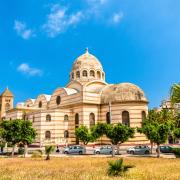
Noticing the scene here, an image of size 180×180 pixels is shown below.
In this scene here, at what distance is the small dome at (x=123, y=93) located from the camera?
47.6m

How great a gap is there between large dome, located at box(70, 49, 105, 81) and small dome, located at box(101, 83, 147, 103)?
8.06 m

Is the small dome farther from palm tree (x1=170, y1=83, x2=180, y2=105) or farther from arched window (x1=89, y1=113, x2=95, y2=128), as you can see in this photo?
palm tree (x1=170, y1=83, x2=180, y2=105)

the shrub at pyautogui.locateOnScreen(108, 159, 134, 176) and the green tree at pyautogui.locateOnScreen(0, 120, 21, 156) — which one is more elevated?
the green tree at pyautogui.locateOnScreen(0, 120, 21, 156)

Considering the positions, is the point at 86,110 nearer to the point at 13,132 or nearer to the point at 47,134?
the point at 47,134

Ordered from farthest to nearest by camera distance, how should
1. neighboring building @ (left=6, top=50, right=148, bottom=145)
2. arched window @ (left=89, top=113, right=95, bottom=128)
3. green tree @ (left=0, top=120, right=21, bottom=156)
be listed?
arched window @ (left=89, top=113, right=95, bottom=128) → neighboring building @ (left=6, top=50, right=148, bottom=145) → green tree @ (left=0, top=120, right=21, bottom=156)

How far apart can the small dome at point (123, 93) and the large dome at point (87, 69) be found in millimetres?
8060

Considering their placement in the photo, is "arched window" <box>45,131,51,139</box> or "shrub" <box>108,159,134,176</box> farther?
"arched window" <box>45,131,51,139</box>

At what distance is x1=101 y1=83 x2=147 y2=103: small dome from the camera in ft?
156

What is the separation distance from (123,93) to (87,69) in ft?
40.9

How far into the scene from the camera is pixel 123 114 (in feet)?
155

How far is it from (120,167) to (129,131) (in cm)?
1762

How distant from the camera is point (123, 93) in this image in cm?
4803

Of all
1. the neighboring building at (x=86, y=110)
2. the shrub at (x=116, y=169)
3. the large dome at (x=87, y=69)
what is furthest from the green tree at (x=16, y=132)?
the large dome at (x=87, y=69)

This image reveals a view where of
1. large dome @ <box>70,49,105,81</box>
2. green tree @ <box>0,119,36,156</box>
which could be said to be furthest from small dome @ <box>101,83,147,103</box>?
green tree @ <box>0,119,36,156</box>
